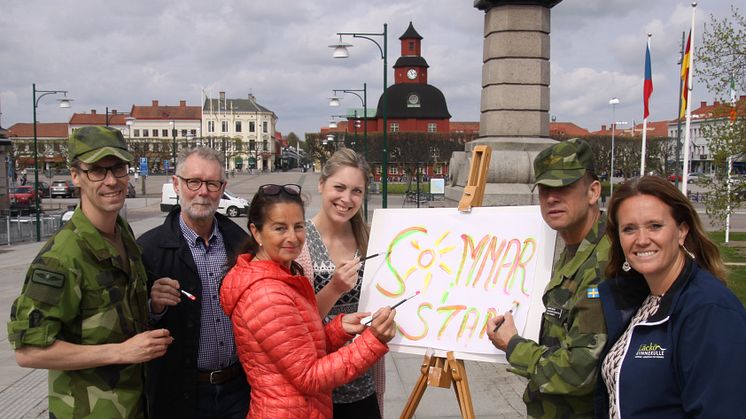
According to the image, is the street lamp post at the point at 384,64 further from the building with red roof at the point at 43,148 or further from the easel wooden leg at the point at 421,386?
the building with red roof at the point at 43,148

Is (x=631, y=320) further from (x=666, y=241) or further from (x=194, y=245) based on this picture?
(x=194, y=245)

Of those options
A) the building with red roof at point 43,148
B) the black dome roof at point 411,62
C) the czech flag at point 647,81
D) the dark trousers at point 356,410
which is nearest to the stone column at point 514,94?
the dark trousers at point 356,410

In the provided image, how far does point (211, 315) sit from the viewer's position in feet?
9.37

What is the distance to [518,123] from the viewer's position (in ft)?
24.3

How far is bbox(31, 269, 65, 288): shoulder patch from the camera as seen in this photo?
219 cm

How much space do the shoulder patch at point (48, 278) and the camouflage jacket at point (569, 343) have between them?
1782 millimetres

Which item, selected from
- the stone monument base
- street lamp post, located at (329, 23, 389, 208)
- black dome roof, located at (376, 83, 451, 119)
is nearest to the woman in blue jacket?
the stone monument base

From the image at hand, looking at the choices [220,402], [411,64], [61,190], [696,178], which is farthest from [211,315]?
[411,64]

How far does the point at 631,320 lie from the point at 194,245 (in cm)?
203

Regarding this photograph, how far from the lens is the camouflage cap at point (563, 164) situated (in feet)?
8.12

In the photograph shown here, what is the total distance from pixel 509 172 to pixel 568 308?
4.96 metres

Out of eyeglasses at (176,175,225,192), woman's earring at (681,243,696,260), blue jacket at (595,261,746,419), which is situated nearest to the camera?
blue jacket at (595,261,746,419)

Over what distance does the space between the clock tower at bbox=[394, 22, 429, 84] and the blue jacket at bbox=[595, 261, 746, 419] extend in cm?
8375

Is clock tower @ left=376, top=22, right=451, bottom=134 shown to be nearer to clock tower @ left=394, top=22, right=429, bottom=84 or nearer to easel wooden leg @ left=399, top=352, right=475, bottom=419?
clock tower @ left=394, top=22, right=429, bottom=84
